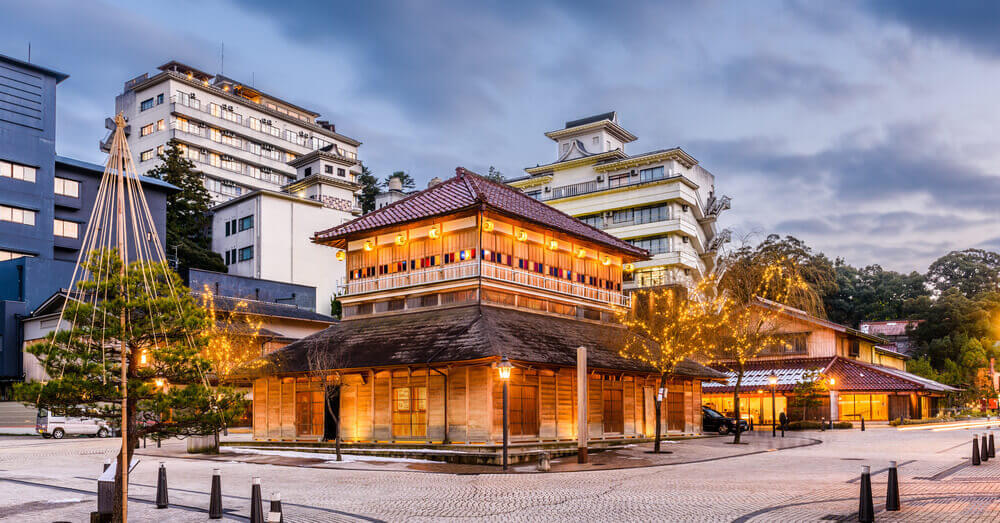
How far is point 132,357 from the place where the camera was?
42.7ft

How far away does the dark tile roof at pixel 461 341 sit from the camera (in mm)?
29641

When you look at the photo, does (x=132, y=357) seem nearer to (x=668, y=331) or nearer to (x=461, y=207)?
(x=461, y=207)

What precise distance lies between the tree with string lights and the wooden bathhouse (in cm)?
81

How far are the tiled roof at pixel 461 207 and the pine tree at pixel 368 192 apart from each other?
59612 mm

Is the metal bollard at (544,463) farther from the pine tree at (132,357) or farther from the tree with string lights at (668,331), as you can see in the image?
the pine tree at (132,357)

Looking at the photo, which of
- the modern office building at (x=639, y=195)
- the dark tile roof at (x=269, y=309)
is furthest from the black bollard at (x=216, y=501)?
the modern office building at (x=639, y=195)

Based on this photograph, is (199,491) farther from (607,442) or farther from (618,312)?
(618,312)

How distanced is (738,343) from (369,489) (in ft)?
79.4

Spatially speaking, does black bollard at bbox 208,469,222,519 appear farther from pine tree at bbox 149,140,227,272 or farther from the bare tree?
pine tree at bbox 149,140,227,272

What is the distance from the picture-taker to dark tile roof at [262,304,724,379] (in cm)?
2964

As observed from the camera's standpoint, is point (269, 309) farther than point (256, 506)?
Yes

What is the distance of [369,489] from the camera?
19.6 metres

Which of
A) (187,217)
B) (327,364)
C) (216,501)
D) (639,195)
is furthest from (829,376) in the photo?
(187,217)

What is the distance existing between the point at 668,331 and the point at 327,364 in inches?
597
